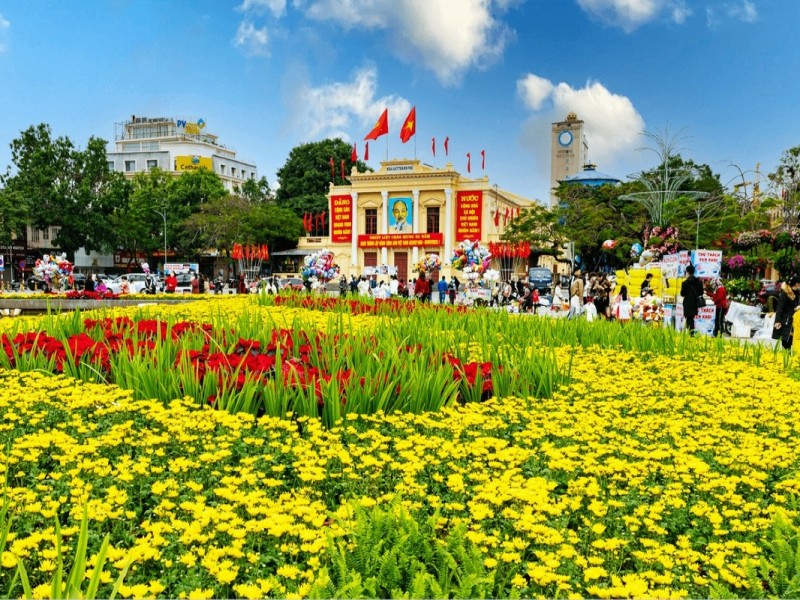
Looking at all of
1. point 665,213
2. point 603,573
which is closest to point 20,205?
point 665,213

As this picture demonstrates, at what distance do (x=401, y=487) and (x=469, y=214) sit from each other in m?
40.4

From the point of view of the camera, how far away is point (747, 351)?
6.61 m

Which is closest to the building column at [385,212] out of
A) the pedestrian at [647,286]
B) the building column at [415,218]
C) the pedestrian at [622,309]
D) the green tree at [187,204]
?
the building column at [415,218]

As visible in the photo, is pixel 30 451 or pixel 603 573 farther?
pixel 30 451

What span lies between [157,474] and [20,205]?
37600 mm

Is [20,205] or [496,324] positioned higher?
[20,205]

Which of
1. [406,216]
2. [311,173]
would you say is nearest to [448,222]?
[406,216]

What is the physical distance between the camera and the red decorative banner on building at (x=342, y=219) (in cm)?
4516

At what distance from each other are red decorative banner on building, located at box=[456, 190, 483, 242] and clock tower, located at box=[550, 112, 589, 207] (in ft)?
83.1

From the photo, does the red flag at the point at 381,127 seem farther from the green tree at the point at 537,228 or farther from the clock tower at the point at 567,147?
the clock tower at the point at 567,147

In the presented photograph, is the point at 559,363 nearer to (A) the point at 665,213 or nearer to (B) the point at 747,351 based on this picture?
(B) the point at 747,351

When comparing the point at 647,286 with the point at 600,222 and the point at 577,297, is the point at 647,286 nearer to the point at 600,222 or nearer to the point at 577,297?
the point at 577,297

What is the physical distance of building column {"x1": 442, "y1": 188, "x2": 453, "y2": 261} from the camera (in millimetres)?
42188

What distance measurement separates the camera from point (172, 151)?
207 feet
